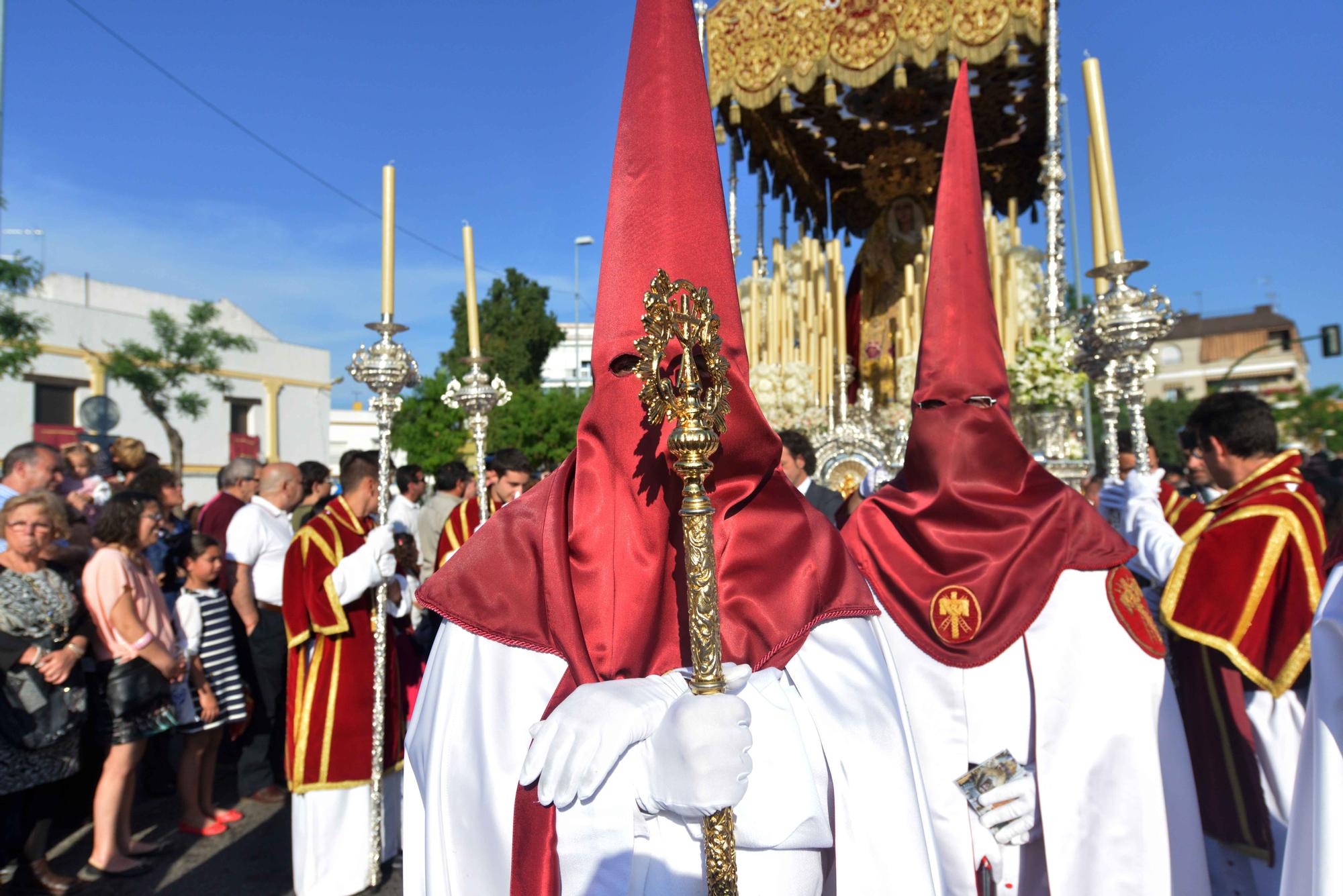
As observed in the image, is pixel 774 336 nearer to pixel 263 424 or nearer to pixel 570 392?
pixel 570 392

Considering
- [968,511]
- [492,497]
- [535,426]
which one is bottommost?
[968,511]

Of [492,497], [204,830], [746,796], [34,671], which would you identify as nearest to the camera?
[746,796]

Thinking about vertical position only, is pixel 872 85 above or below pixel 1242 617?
above

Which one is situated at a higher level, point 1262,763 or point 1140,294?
point 1140,294

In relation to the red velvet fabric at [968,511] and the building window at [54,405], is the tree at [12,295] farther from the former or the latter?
the building window at [54,405]

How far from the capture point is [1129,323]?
12.2 ft

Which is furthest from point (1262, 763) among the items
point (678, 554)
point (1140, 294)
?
point (678, 554)

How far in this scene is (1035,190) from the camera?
1298 cm

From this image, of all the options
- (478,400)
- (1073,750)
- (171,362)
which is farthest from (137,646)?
(171,362)

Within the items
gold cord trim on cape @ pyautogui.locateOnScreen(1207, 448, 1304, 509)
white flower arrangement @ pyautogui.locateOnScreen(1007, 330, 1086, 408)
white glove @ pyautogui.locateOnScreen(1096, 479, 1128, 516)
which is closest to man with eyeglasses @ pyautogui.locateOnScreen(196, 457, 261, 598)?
white glove @ pyautogui.locateOnScreen(1096, 479, 1128, 516)

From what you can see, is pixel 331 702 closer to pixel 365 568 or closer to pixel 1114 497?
pixel 365 568

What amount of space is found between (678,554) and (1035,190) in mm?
12850

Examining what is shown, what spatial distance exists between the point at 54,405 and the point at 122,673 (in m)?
30.2

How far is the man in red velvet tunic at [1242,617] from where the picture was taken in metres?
Answer: 3.30
